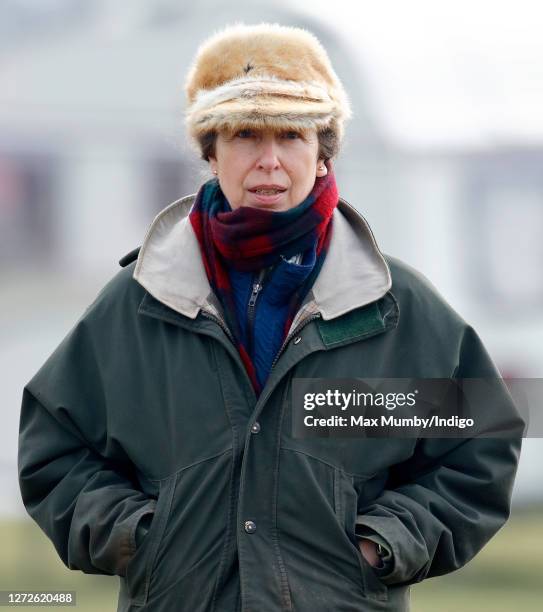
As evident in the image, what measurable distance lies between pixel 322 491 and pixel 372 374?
9.9 inches

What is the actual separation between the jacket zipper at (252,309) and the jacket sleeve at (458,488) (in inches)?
15.0

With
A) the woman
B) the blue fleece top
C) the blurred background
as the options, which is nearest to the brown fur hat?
the woman

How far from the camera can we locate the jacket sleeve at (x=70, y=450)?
279 cm

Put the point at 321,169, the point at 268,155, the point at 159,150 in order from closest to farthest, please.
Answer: the point at 268,155 < the point at 321,169 < the point at 159,150

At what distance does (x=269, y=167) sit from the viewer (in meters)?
2.73

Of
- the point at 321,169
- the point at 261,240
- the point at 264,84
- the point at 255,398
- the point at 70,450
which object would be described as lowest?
the point at 70,450

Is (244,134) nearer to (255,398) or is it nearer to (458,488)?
(255,398)

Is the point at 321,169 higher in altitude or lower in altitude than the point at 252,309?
higher

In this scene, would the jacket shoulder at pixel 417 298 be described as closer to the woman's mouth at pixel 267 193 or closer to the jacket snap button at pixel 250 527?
the woman's mouth at pixel 267 193

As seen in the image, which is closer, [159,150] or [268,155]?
[268,155]

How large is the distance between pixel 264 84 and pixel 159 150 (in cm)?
317

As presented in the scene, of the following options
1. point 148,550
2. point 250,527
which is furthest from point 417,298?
A: point 148,550

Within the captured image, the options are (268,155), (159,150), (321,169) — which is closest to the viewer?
(268,155)

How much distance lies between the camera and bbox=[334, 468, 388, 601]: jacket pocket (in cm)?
265
